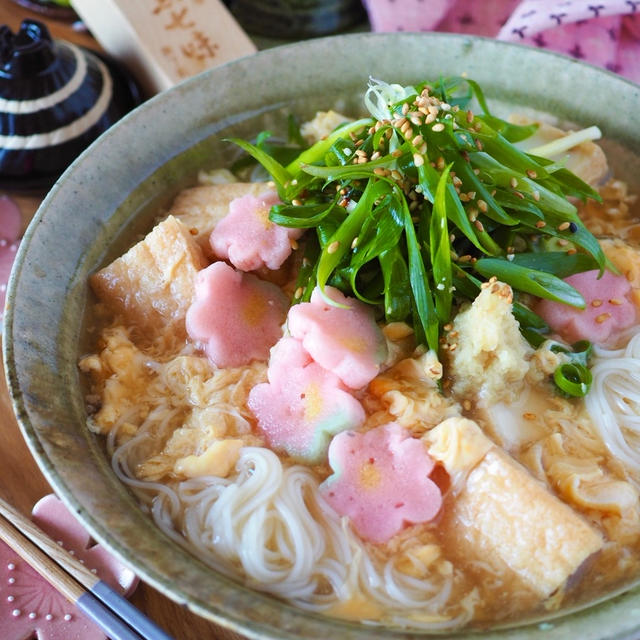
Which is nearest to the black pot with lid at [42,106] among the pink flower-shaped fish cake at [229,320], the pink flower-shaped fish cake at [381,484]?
the pink flower-shaped fish cake at [229,320]

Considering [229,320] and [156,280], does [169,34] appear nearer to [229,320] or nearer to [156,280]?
[156,280]

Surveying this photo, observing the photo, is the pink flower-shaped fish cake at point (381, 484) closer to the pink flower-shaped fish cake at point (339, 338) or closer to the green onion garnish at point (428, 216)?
the pink flower-shaped fish cake at point (339, 338)

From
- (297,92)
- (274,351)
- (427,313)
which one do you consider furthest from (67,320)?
(297,92)

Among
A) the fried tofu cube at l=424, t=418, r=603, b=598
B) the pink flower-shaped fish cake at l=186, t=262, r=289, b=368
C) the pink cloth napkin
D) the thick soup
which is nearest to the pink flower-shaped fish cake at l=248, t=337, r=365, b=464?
the thick soup

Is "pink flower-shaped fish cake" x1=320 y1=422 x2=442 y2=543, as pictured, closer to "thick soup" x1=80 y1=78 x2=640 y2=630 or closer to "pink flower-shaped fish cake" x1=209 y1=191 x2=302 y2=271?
"thick soup" x1=80 y1=78 x2=640 y2=630

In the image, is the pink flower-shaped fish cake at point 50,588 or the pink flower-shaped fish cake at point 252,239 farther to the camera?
the pink flower-shaped fish cake at point 252,239

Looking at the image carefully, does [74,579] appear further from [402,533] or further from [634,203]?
[634,203]

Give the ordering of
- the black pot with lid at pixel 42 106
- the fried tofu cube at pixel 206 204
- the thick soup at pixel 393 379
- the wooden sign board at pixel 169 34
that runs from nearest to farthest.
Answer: the thick soup at pixel 393 379 → the fried tofu cube at pixel 206 204 → the black pot with lid at pixel 42 106 → the wooden sign board at pixel 169 34

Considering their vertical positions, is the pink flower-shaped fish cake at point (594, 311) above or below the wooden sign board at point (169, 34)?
below
